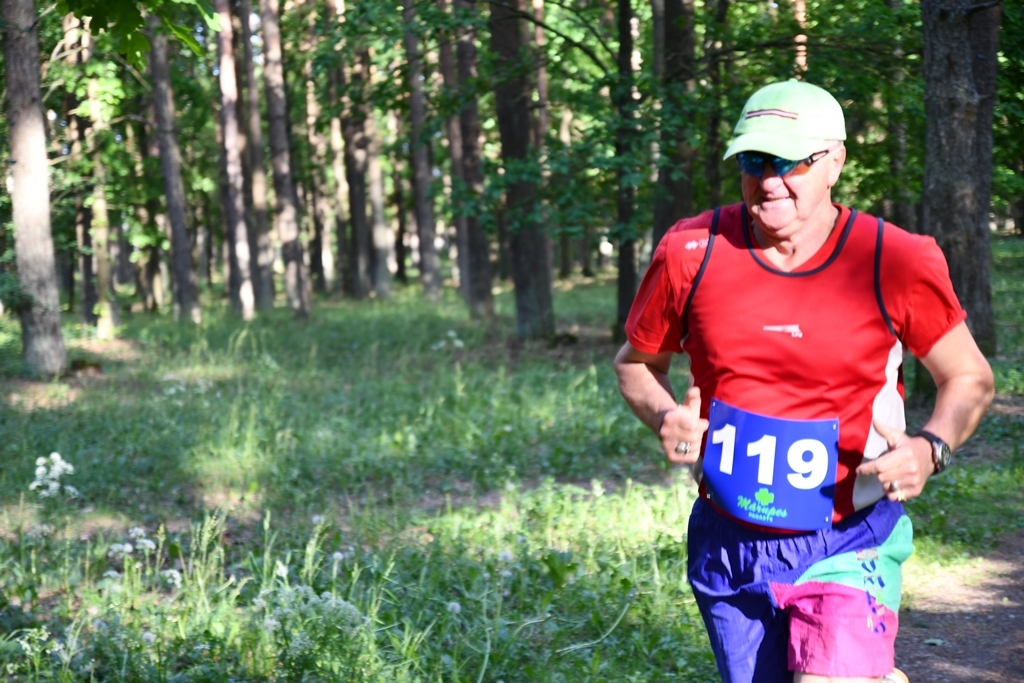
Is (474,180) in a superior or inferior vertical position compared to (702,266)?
superior

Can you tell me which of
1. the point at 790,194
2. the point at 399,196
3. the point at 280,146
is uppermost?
the point at 280,146

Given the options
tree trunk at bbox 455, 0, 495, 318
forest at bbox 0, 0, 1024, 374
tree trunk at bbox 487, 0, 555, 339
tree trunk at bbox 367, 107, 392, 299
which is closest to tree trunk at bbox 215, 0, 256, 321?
forest at bbox 0, 0, 1024, 374

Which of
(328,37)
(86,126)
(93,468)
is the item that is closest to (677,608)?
(93,468)

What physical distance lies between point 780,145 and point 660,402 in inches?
29.9

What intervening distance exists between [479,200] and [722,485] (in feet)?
40.9

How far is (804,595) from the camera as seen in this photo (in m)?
2.76

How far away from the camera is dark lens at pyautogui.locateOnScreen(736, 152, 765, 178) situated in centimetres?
272

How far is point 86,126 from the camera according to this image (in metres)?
22.8

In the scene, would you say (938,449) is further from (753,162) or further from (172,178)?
(172,178)

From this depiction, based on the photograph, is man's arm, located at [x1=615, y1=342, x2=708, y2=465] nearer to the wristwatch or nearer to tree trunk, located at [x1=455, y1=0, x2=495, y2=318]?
the wristwatch

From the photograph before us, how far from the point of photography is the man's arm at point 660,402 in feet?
9.08

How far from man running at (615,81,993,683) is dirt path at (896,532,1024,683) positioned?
2.84 metres

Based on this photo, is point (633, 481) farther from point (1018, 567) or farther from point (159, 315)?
point (159, 315)

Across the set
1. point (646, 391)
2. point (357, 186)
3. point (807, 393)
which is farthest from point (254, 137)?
point (807, 393)
